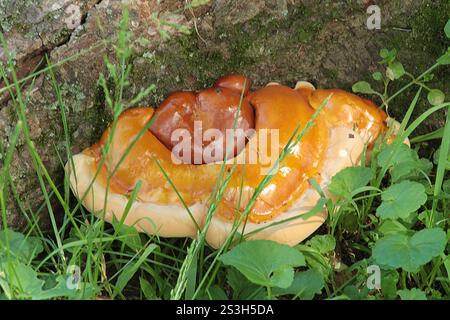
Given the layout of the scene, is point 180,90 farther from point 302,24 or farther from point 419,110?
point 419,110

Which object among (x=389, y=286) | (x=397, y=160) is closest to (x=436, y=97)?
(x=397, y=160)

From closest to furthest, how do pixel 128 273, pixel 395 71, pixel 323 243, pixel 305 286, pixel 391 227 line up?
1. pixel 305 286
2. pixel 128 273
3. pixel 391 227
4. pixel 323 243
5. pixel 395 71

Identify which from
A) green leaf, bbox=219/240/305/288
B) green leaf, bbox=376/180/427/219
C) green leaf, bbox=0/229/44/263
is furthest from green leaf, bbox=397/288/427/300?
green leaf, bbox=0/229/44/263

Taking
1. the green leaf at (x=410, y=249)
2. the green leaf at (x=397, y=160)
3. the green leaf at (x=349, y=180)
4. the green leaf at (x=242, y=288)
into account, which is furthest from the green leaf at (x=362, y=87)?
the green leaf at (x=242, y=288)

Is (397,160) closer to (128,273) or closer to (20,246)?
(128,273)

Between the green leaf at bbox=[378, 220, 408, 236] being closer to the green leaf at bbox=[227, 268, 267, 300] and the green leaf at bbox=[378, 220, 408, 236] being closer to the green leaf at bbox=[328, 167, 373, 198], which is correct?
the green leaf at bbox=[328, 167, 373, 198]
